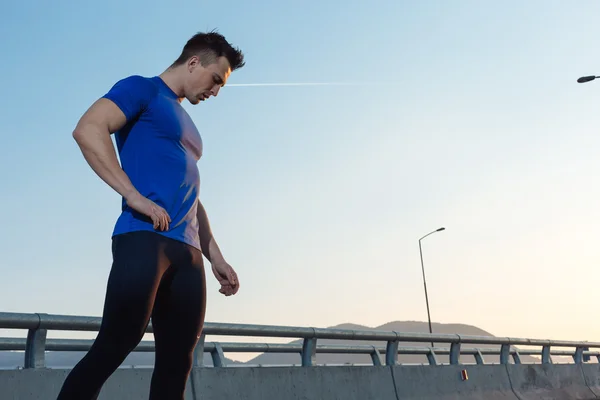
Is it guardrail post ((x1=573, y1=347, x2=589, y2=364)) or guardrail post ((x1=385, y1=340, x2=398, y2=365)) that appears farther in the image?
guardrail post ((x1=573, y1=347, x2=589, y2=364))

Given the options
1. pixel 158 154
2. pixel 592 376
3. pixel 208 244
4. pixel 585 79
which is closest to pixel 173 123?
pixel 158 154

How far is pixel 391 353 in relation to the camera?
10.8 meters

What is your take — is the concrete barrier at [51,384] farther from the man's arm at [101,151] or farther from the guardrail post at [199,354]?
the man's arm at [101,151]

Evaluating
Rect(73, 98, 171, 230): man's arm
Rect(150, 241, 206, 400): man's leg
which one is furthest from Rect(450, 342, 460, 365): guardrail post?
Rect(73, 98, 171, 230): man's arm

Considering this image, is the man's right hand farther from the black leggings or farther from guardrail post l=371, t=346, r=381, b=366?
guardrail post l=371, t=346, r=381, b=366

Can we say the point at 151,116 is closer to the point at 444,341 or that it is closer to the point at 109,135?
the point at 109,135

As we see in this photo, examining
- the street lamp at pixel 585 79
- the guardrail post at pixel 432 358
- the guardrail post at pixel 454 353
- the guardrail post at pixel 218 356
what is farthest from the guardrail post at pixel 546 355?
the street lamp at pixel 585 79

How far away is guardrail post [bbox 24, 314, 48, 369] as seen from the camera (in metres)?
6.46

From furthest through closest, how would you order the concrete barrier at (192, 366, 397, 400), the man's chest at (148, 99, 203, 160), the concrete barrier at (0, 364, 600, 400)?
1. the concrete barrier at (192, 366, 397, 400)
2. the concrete barrier at (0, 364, 600, 400)
3. the man's chest at (148, 99, 203, 160)

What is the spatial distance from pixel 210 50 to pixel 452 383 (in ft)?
26.5

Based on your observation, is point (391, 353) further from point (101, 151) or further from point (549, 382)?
point (101, 151)

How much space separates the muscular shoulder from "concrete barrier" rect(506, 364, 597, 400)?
995 cm

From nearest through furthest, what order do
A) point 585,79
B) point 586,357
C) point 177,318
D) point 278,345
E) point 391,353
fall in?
point 177,318
point 278,345
point 391,353
point 586,357
point 585,79

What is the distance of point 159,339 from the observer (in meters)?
3.96
